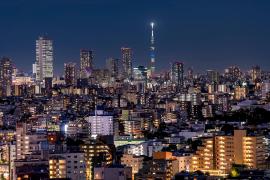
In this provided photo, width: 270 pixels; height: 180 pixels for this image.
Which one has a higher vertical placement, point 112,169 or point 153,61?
point 153,61

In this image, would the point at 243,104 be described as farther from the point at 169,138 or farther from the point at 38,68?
the point at 38,68

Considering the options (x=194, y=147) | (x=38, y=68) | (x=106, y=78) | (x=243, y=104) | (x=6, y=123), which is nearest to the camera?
(x=194, y=147)

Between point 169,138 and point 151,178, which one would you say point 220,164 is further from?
point 169,138

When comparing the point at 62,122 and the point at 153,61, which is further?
the point at 153,61

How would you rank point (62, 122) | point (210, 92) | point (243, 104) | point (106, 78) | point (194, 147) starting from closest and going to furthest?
point (194, 147) → point (62, 122) → point (243, 104) → point (210, 92) → point (106, 78)

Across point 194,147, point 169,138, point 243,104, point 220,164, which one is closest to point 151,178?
point 220,164

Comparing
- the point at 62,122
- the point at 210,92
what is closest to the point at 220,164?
the point at 62,122
